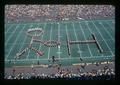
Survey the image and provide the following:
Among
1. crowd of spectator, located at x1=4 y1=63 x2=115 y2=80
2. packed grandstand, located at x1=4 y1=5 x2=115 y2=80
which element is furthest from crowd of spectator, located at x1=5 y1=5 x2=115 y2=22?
crowd of spectator, located at x1=4 y1=63 x2=115 y2=80

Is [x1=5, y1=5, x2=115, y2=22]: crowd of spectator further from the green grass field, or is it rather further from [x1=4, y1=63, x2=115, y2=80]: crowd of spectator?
[x1=4, y1=63, x2=115, y2=80]: crowd of spectator

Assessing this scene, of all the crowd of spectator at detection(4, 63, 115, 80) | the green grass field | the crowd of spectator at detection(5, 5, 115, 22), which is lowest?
the crowd of spectator at detection(4, 63, 115, 80)

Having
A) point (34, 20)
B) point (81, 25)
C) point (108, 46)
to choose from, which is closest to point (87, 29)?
point (81, 25)

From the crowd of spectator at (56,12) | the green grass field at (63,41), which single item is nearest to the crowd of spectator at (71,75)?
the green grass field at (63,41)

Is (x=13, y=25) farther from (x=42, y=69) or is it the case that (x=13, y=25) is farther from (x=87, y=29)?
(x=87, y=29)

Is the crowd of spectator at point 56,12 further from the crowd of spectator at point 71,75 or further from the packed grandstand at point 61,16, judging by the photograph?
the crowd of spectator at point 71,75

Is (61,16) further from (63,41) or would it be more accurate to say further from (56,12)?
(63,41)

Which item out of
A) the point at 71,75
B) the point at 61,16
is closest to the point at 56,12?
the point at 61,16
